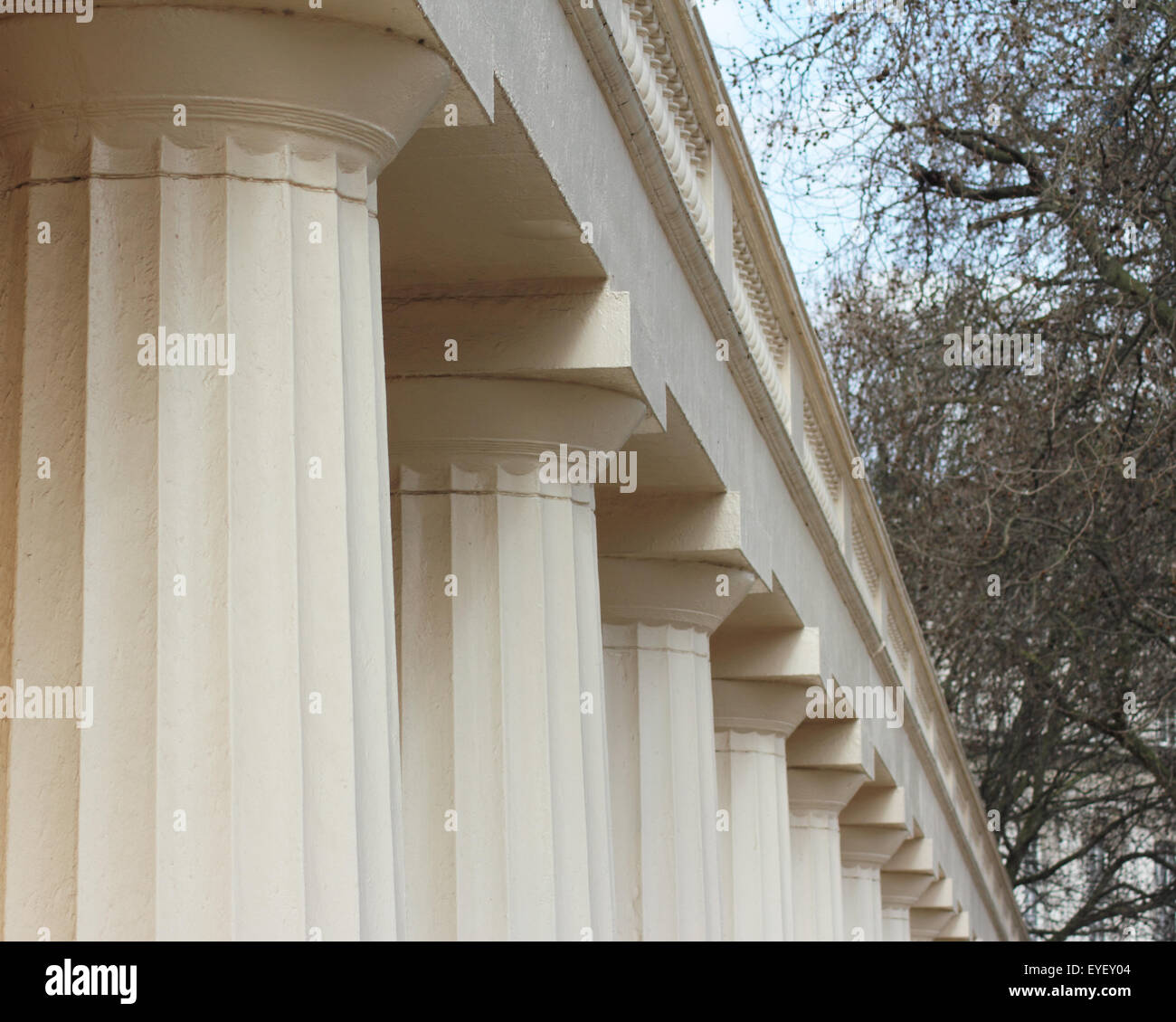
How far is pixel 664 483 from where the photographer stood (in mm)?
9359

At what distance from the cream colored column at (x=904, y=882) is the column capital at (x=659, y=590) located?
10.6 meters

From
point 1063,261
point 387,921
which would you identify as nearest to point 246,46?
point 387,921

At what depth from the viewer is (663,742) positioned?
31.6 feet

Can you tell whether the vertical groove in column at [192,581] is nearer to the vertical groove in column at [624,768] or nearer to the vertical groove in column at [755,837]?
the vertical groove in column at [624,768]

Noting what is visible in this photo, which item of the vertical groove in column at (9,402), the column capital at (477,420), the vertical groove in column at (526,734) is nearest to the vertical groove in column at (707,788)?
the vertical groove in column at (526,734)

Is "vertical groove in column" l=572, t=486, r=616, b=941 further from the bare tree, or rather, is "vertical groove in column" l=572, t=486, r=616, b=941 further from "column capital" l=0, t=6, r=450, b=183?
the bare tree

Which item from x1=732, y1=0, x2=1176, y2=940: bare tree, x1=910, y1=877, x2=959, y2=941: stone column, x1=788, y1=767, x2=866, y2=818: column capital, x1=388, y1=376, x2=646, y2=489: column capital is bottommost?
x1=910, y1=877, x2=959, y2=941: stone column

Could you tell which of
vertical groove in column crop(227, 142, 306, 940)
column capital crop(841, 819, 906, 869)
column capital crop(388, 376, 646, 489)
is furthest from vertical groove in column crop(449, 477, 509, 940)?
column capital crop(841, 819, 906, 869)

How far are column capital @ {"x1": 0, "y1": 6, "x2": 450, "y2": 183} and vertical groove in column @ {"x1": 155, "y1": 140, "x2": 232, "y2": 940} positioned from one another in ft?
0.34

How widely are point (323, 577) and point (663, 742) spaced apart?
16.3 ft

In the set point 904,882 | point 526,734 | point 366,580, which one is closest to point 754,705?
point 526,734

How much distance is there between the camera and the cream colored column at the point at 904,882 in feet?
66.6

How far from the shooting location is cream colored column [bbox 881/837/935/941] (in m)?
20.3
